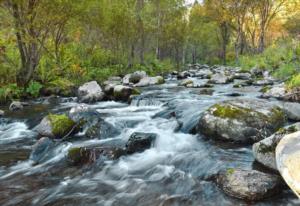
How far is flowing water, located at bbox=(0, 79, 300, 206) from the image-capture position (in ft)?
15.4

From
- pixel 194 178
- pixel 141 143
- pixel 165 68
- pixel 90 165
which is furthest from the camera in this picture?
pixel 165 68

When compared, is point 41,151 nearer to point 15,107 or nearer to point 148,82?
point 15,107

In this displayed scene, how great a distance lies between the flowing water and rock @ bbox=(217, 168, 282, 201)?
104 millimetres

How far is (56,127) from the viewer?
25.6 feet

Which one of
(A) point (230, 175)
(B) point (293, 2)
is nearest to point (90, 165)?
(A) point (230, 175)

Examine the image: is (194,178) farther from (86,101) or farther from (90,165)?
(86,101)

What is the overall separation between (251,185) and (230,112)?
271 cm

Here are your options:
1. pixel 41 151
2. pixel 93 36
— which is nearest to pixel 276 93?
pixel 41 151

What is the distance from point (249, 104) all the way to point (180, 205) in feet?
12.6

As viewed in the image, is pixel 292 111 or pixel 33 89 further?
pixel 33 89

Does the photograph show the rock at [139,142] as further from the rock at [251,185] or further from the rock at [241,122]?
the rock at [251,185]

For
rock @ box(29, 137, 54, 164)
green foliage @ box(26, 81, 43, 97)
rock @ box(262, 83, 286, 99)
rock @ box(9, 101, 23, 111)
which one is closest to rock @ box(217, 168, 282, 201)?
rock @ box(29, 137, 54, 164)

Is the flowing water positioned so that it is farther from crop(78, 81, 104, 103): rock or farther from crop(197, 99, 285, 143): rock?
crop(78, 81, 104, 103): rock

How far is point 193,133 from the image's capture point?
759 centimetres
